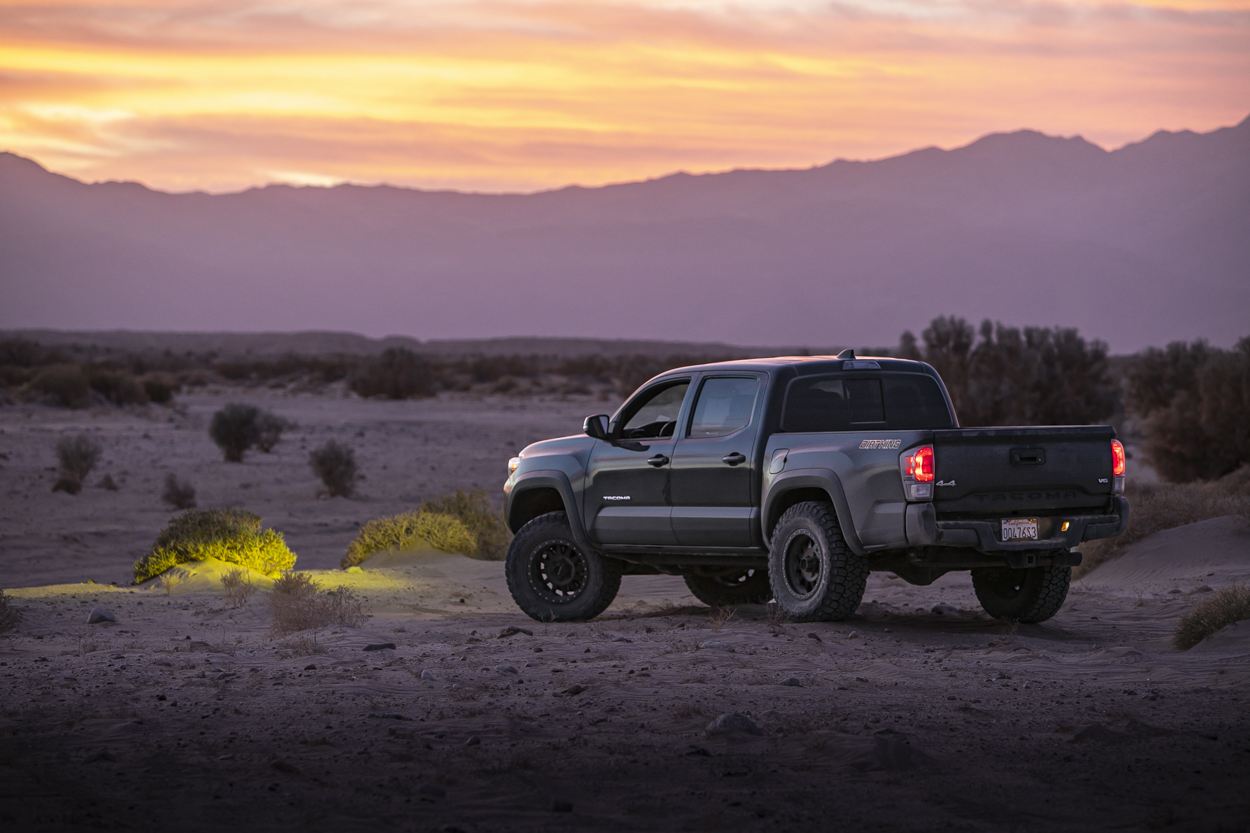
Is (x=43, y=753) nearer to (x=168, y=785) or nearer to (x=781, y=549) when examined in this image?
(x=168, y=785)

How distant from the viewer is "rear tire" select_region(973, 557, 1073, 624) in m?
11.4

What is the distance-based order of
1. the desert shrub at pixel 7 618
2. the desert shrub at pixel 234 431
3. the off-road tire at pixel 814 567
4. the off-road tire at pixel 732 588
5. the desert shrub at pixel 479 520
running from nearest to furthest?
the off-road tire at pixel 814 567
the desert shrub at pixel 7 618
the off-road tire at pixel 732 588
the desert shrub at pixel 479 520
the desert shrub at pixel 234 431

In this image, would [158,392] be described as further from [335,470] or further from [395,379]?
[335,470]

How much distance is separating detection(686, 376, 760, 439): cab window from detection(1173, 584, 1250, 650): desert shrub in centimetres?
348

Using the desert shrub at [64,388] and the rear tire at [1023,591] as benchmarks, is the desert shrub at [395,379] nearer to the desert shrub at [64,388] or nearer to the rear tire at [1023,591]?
the desert shrub at [64,388]

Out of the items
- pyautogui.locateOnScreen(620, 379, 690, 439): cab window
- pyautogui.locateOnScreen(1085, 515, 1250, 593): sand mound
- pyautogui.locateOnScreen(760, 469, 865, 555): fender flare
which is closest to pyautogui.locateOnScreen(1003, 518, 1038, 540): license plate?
pyautogui.locateOnScreen(760, 469, 865, 555): fender flare

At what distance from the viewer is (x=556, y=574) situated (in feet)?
41.0

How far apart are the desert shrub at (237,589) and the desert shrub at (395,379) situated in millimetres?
49853

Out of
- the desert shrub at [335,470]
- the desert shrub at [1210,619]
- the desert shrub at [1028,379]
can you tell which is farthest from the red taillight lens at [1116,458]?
the desert shrub at [1028,379]

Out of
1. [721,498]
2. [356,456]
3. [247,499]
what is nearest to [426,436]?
[356,456]

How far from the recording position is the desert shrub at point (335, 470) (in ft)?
87.5

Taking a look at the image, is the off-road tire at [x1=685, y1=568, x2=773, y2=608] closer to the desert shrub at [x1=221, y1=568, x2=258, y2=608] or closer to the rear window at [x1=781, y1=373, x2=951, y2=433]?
the rear window at [x1=781, y1=373, x2=951, y2=433]

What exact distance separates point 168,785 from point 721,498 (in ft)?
18.0

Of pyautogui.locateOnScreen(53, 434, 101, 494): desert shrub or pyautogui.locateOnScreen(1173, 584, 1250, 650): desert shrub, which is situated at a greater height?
pyautogui.locateOnScreen(53, 434, 101, 494): desert shrub
